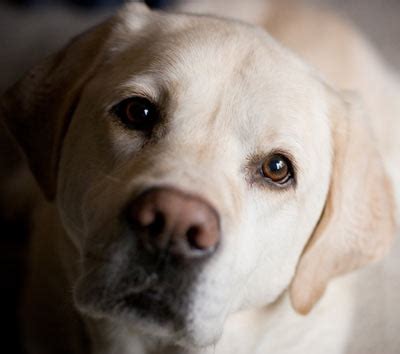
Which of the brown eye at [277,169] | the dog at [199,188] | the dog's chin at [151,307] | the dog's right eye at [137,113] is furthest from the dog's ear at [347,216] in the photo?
the dog's right eye at [137,113]

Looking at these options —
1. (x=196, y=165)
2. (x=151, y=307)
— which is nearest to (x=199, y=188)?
(x=196, y=165)

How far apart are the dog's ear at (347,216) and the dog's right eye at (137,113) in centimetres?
57

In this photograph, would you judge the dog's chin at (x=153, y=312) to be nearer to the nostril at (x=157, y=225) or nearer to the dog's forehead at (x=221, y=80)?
the nostril at (x=157, y=225)

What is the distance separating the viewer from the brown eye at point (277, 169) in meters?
1.70

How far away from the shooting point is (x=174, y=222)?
1.37 metres

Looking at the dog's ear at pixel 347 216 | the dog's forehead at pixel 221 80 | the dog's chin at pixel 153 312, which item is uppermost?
the dog's forehead at pixel 221 80

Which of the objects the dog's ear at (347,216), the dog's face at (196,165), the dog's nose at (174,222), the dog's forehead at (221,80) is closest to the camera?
the dog's nose at (174,222)

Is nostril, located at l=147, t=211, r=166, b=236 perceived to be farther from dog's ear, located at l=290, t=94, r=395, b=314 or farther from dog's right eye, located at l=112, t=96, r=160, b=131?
dog's ear, located at l=290, t=94, r=395, b=314

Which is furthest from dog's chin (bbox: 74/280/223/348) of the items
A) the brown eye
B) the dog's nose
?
the brown eye

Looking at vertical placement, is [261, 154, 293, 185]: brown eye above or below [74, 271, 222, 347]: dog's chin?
above

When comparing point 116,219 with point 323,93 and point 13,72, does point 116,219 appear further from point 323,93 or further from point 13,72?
point 13,72

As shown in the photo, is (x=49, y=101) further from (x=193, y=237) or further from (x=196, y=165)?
(x=193, y=237)

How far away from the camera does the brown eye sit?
5.57 ft

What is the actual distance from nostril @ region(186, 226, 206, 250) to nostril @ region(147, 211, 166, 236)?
0.06 m
